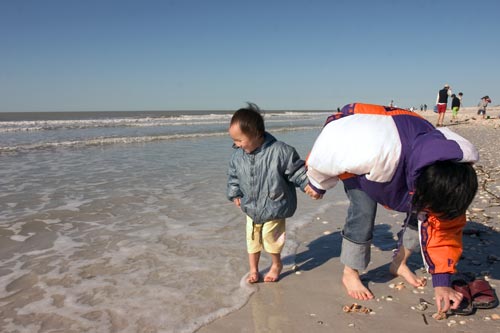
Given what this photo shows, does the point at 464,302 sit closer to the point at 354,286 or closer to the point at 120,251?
the point at 354,286

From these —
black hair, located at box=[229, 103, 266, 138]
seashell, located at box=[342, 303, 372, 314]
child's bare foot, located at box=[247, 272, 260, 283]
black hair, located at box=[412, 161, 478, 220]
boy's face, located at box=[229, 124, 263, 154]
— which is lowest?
child's bare foot, located at box=[247, 272, 260, 283]

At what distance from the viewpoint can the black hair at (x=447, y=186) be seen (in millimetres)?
1613

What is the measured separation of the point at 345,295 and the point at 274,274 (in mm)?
582

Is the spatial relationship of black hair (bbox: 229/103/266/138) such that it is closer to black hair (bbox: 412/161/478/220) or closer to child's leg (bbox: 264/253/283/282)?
child's leg (bbox: 264/253/283/282)

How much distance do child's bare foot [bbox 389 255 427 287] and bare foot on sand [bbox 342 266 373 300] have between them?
0.37m

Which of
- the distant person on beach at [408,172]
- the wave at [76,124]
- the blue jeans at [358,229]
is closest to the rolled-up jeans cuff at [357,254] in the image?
the blue jeans at [358,229]

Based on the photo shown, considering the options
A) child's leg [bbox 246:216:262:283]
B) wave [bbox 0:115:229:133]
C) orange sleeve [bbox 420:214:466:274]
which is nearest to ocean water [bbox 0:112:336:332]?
child's leg [bbox 246:216:262:283]

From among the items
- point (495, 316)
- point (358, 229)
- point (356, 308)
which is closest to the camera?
point (495, 316)

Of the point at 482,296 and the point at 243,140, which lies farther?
the point at 243,140

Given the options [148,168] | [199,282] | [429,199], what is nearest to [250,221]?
[199,282]

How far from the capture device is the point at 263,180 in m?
2.83

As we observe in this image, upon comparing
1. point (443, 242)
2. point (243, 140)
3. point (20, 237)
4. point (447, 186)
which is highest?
point (243, 140)

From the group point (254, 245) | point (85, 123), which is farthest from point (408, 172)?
point (85, 123)

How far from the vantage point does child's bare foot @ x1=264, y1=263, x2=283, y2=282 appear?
2890 mm
